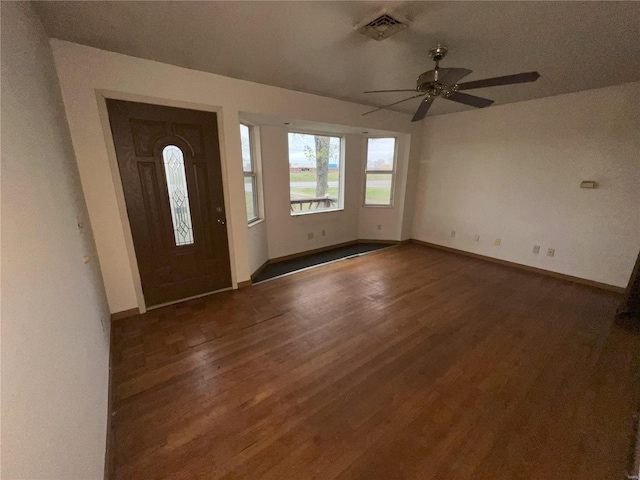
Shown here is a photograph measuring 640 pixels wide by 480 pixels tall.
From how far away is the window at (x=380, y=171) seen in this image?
16.0 feet

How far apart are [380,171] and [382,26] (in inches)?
134

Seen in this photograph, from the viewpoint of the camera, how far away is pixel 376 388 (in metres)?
1.75

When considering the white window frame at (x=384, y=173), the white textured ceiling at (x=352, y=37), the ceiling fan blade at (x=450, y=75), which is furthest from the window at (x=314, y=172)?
the ceiling fan blade at (x=450, y=75)

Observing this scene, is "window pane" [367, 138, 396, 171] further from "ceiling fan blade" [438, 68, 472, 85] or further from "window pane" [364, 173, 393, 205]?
"ceiling fan blade" [438, 68, 472, 85]

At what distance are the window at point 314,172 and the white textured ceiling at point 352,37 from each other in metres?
1.59

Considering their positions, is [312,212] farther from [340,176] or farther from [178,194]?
[178,194]

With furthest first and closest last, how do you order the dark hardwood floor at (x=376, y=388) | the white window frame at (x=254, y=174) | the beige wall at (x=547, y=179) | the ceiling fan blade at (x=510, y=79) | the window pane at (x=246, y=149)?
the white window frame at (x=254, y=174) < the window pane at (x=246, y=149) < the beige wall at (x=547, y=179) < the ceiling fan blade at (x=510, y=79) < the dark hardwood floor at (x=376, y=388)

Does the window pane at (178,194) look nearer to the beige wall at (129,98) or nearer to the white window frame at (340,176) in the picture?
the beige wall at (129,98)

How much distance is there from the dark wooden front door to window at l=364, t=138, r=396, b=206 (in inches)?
126

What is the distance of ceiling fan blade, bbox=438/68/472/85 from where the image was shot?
1.80 metres

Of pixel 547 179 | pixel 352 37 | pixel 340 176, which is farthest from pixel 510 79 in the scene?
pixel 340 176

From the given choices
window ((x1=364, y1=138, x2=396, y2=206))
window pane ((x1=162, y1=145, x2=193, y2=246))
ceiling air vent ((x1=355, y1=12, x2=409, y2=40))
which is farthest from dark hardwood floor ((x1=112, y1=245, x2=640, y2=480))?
window ((x1=364, y1=138, x2=396, y2=206))

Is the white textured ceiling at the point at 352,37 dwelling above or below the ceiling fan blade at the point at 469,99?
above

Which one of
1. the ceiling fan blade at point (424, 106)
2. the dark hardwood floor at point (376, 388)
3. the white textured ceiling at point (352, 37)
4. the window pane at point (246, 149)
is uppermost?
the white textured ceiling at point (352, 37)
